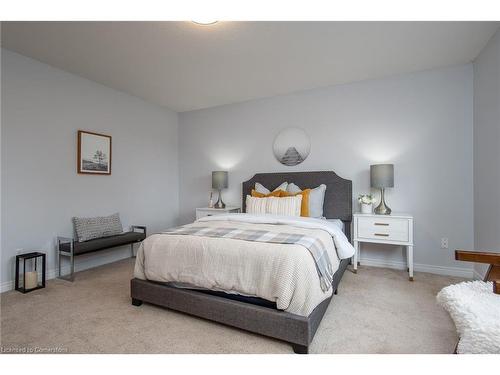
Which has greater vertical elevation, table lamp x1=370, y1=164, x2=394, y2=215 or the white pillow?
table lamp x1=370, y1=164, x2=394, y2=215

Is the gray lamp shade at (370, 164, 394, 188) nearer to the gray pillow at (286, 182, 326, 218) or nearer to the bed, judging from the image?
the gray pillow at (286, 182, 326, 218)

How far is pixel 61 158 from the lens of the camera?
3070 mm

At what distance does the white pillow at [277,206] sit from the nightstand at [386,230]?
0.72m

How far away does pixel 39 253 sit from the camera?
271 centimetres

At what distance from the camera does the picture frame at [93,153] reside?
128 inches

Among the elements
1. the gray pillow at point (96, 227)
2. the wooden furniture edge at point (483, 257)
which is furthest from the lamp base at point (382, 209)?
the gray pillow at point (96, 227)

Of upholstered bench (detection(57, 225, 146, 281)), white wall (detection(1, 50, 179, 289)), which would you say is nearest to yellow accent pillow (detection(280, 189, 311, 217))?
upholstered bench (detection(57, 225, 146, 281))

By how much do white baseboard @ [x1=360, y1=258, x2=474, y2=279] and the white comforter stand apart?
1.29 meters

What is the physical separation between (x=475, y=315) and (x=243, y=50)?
8.74ft

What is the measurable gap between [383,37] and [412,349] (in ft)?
8.25

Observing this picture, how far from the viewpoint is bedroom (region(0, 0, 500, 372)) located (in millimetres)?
1764
